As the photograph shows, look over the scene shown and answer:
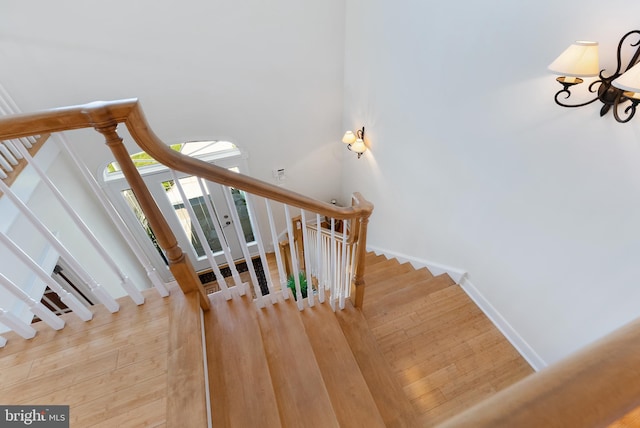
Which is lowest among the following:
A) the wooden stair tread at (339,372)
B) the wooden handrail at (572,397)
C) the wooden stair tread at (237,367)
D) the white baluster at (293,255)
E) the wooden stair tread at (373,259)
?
the wooden stair tread at (373,259)

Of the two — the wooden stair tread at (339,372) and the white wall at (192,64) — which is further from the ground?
the white wall at (192,64)

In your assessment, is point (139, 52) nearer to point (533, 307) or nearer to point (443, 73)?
point (443, 73)

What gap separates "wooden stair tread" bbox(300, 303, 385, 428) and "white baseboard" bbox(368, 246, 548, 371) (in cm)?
135

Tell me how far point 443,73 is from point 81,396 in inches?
107

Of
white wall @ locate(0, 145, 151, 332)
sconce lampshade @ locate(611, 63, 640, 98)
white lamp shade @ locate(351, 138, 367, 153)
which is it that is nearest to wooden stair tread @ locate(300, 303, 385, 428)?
white wall @ locate(0, 145, 151, 332)

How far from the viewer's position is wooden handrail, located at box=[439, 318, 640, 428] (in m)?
0.30

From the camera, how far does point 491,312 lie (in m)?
2.15

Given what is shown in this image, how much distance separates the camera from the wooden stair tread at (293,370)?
1.17 meters

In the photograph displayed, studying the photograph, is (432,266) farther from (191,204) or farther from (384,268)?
(191,204)

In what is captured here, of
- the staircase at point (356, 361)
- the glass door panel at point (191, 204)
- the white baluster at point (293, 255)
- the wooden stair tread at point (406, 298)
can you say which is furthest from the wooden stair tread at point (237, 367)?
the glass door panel at point (191, 204)

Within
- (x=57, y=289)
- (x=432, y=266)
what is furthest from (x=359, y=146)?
(x=57, y=289)

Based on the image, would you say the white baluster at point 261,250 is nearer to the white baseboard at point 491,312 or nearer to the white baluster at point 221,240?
the white baluster at point 221,240

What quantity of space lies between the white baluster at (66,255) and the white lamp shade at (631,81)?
81.7 inches

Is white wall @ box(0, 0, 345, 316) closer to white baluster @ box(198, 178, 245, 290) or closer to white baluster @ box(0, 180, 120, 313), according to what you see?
white baluster @ box(198, 178, 245, 290)
